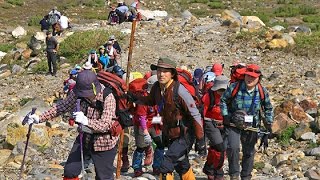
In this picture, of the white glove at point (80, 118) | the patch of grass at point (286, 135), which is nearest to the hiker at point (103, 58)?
the patch of grass at point (286, 135)

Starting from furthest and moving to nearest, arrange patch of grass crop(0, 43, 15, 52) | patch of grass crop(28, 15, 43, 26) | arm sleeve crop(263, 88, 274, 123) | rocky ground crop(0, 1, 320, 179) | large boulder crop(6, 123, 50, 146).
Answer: patch of grass crop(28, 15, 43, 26) < patch of grass crop(0, 43, 15, 52) < large boulder crop(6, 123, 50, 146) < rocky ground crop(0, 1, 320, 179) < arm sleeve crop(263, 88, 274, 123)

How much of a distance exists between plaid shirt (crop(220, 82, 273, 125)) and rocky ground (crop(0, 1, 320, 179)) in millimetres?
1606

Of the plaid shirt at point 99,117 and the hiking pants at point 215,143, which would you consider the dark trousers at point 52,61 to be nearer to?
the hiking pants at point 215,143

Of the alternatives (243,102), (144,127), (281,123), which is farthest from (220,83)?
(281,123)

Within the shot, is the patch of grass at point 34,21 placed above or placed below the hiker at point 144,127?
below

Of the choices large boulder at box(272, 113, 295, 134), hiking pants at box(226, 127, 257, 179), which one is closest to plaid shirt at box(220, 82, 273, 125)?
hiking pants at box(226, 127, 257, 179)

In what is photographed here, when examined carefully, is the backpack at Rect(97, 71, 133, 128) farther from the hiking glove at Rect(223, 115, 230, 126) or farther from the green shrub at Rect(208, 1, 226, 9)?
the green shrub at Rect(208, 1, 226, 9)

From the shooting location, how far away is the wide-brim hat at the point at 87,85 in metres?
5.70

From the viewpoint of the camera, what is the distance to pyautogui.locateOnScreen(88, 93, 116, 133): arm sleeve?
565 cm

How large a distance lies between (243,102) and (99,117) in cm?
200

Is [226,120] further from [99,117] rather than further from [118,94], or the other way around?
[99,117]

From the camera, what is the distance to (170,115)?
20.4 ft

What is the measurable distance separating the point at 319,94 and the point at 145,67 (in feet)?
19.9

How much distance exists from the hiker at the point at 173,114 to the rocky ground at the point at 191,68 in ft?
6.29
